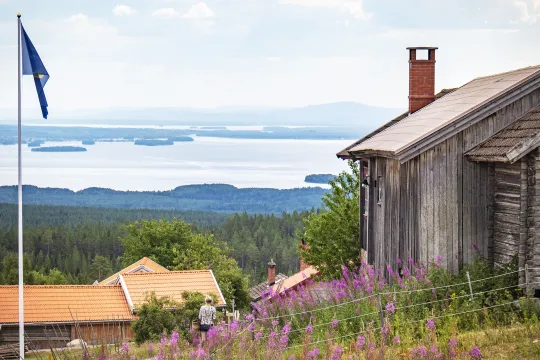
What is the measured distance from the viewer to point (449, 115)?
770 inches

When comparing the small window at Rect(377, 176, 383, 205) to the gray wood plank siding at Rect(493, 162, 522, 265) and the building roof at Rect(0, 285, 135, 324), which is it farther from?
the building roof at Rect(0, 285, 135, 324)

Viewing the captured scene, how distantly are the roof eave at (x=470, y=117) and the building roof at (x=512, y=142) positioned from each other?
484 mm

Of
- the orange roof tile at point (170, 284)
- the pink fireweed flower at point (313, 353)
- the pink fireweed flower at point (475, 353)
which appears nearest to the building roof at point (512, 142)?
the pink fireweed flower at point (475, 353)

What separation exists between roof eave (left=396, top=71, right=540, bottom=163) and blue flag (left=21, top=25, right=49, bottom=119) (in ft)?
33.8

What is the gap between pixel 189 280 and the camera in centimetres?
4794

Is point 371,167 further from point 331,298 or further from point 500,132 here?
point 331,298

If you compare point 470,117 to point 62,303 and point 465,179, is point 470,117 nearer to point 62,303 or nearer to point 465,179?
point 465,179

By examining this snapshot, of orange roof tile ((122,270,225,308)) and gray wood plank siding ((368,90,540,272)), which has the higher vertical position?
gray wood plank siding ((368,90,540,272))

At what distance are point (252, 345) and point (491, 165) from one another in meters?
9.54

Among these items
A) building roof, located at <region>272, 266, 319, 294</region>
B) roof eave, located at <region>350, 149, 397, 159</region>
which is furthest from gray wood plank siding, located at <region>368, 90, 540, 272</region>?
building roof, located at <region>272, 266, 319, 294</region>

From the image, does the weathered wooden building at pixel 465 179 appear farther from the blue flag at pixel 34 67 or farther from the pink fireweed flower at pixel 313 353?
the blue flag at pixel 34 67

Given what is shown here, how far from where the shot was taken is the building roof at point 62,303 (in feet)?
152

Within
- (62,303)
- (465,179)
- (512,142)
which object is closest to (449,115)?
(465,179)

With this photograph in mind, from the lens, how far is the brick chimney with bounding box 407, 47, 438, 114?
82.7 ft
